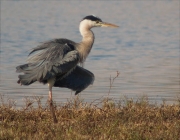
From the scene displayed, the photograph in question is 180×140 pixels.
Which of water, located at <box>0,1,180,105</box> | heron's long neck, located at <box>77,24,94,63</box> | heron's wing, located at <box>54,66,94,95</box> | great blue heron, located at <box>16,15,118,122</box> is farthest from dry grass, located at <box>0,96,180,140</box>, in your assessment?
water, located at <box>0,1,180,105</box>

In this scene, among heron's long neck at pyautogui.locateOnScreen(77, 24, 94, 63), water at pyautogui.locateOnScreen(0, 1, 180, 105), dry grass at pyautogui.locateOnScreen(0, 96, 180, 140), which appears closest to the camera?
dry grass at pyautogui.locateOnScreen(0, 96, 180, 140)

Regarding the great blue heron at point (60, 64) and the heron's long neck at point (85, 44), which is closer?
the great blue heron at point (60, 64)

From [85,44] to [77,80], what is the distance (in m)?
0.53

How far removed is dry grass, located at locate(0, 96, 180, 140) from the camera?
20.4 ft

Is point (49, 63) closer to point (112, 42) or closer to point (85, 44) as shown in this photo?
point (85, 44)

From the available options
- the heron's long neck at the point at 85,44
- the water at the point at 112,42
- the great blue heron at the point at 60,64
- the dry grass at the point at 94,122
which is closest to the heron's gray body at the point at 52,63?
the great blue heron at the point at 60,64

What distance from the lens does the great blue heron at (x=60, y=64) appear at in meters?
7.41

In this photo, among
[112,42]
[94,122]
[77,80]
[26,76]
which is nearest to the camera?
[94,122]

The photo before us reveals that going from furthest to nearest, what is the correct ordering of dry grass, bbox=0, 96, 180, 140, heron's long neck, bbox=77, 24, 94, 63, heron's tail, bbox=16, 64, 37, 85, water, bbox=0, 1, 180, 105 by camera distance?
1. water, bbox=0, 1, 180, 105
2. heron's long neck, bbox=77, 24, 94, 63
3. heron's tail, bbox=16, 64, 37, 85
4. dry grass, bbox=0, 96, 180, 140

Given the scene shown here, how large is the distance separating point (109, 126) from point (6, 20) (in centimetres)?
1634

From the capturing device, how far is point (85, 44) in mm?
8203

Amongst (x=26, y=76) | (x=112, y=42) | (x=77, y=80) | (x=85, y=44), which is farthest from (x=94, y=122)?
(x=112, y=42)

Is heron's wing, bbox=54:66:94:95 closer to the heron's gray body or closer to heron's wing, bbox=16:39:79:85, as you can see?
the heron's gray body

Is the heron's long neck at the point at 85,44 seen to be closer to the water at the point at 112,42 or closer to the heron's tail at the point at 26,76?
the heron's tail at the point at 26,76
